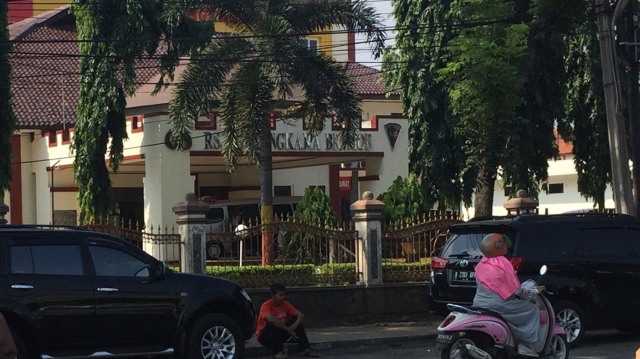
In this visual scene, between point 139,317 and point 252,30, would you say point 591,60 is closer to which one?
point 252,30

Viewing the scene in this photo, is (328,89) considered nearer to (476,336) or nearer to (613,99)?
(613,99)

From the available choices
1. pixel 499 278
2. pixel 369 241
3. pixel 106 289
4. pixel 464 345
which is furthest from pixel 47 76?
pixel 499 278

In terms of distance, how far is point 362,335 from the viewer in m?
17.1

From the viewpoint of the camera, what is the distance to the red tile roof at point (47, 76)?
37125 millimetres

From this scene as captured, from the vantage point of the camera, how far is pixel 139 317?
1259 centimetres

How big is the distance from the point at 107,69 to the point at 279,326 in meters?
17.7

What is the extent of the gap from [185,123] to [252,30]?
9.68ft

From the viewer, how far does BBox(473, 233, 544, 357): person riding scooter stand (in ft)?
35.6

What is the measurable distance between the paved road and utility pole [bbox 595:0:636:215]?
4069 millimetres

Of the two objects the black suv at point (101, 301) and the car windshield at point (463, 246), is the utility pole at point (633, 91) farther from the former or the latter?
the black suv at point (101, 301)

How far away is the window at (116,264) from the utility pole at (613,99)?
10.6 metres

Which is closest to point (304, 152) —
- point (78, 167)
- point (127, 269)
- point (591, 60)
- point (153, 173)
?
point (153, 173)

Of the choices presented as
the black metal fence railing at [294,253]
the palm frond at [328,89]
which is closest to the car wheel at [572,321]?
the black metal fence railing at [294,253]

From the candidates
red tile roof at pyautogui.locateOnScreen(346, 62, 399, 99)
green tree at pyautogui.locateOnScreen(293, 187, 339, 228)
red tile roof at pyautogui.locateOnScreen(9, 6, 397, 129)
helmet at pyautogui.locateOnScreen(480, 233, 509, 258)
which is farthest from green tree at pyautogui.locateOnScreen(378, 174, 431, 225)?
helmet at pyautogui.locateOnScreen(480, 233, 509, 258)
